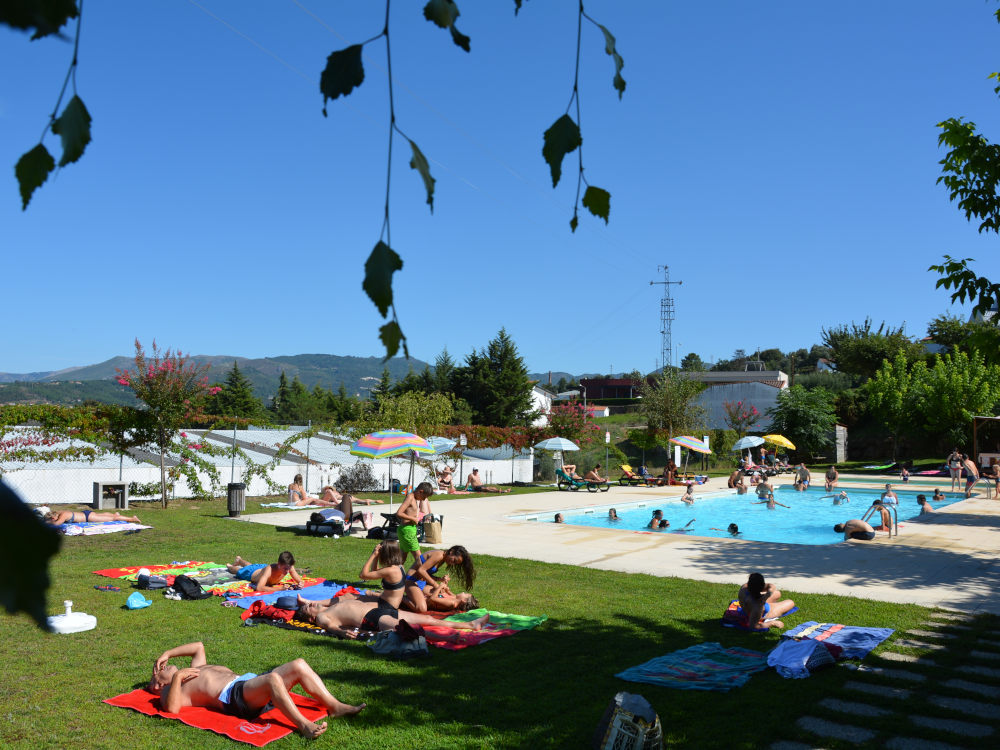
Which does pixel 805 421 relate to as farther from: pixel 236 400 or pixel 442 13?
pixel 236 400

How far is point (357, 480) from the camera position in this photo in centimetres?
2416

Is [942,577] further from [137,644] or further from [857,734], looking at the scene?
[137,644]

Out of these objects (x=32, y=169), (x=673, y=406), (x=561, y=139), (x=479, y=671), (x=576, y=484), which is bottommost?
(x=576, y=484)

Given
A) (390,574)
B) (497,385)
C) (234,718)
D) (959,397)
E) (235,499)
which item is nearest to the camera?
(234,718)

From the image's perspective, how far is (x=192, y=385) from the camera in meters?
20.0

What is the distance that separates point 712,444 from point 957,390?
11355 millimetres

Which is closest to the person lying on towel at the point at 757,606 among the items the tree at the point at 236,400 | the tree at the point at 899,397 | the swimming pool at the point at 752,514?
the swimming pool at the point at 752,514

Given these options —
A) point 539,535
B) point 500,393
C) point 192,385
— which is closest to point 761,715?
point 539,535

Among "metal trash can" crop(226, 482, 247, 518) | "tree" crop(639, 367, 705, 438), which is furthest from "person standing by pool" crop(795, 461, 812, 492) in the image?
"metal trash can" crop(226, 482, 247, 518)

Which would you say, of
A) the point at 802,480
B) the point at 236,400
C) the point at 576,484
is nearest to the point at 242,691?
the point at 576,484

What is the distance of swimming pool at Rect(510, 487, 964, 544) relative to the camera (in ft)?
61.5

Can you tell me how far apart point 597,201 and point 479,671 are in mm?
6137

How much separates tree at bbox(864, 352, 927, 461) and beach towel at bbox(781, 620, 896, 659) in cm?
3336

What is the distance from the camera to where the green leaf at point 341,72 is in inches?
44.5
